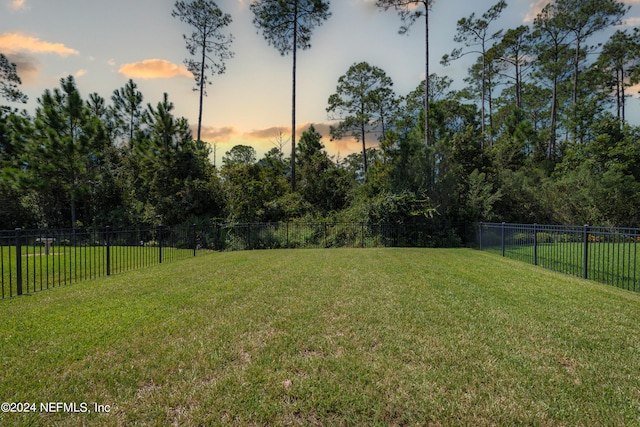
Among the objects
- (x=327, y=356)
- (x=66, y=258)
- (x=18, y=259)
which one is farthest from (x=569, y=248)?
(x=66, y=258)

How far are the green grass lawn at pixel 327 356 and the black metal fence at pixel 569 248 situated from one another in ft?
4.13

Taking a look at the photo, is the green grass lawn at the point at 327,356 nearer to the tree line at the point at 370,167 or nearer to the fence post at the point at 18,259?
the fence post at the point at 18,259

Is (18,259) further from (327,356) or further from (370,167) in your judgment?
(370,167)

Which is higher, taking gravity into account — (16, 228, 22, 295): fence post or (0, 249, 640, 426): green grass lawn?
(16, 228, 22, 295): fence post

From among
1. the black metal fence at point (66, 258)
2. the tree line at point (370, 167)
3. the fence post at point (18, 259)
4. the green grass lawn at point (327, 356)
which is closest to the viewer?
the green grass lawn at point (327, 356)

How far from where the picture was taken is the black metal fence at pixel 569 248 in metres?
6.38

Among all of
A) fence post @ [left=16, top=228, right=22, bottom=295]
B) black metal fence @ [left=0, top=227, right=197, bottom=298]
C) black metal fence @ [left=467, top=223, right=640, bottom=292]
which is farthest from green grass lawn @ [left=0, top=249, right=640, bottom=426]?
black metal fence @ [left=467, top=223, right=640, bottom=292]

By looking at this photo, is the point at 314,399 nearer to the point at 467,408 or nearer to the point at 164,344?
the point at 467,408

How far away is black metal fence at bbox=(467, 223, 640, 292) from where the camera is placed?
6.38 metres

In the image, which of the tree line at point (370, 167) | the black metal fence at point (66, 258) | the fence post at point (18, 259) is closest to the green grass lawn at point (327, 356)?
the fence post at point (18, 259)

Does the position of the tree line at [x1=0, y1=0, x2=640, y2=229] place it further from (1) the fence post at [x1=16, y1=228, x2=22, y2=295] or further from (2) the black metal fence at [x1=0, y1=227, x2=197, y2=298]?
(1) the fence post at [x1=16, y1=228, x2=22, y2=295]

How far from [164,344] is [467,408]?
2919mm

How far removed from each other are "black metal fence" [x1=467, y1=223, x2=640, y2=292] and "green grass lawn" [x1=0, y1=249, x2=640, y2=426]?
49.6 inches

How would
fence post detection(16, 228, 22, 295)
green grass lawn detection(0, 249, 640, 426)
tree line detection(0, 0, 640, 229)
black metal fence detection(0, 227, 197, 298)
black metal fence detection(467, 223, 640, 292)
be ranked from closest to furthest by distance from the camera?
green grass lawn detection(0, 249, 640, 426), fence post detection(16, 228, 22, 295), black metal fence detection(0, 227, 197, 298), black metal fence detection(467, 223, 640, 292), tree line detection(0, 0, 640, 229)
